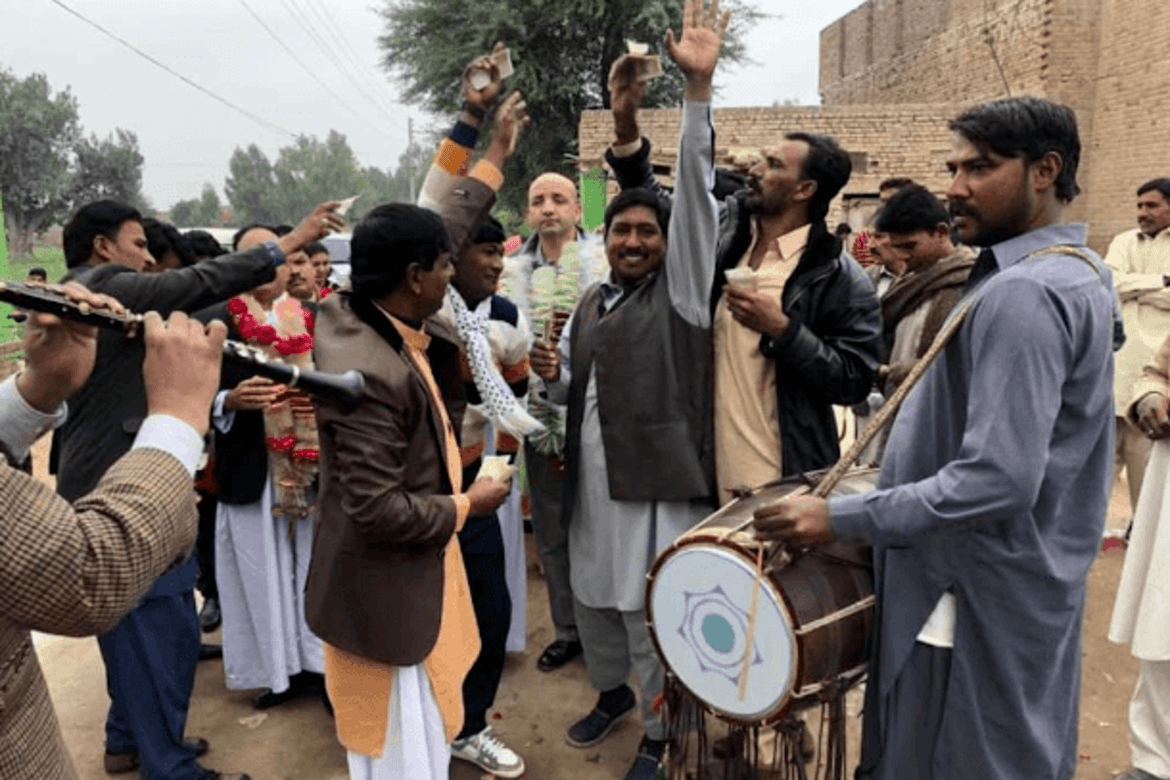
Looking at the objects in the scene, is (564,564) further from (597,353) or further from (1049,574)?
(1049,574)

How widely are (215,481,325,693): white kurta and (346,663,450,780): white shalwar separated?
144 centimetres

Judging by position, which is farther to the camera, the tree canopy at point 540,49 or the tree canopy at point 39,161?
the tree canopy at point 39,161

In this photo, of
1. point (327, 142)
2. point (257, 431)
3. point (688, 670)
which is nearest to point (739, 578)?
point (688, 670)

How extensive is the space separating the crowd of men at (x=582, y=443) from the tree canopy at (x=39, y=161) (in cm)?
4083

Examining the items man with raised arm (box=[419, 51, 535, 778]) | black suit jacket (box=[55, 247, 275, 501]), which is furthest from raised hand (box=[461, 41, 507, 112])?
black suit jacket (box=[55, 247, 275, 501])

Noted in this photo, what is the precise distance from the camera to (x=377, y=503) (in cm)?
197

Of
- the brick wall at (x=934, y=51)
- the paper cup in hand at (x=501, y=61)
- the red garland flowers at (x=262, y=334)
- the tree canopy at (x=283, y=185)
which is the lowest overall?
the red garland flowers at (x=262, y=334)

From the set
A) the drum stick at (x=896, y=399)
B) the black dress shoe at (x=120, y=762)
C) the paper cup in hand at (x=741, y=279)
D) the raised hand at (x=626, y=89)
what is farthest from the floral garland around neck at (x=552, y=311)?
the black dress shoe at (x=120, y=762)

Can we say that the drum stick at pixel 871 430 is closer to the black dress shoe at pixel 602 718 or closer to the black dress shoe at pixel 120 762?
the black dress shoe at pixel 602 718

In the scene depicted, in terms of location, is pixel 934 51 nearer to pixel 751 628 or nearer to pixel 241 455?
pixel 241 455

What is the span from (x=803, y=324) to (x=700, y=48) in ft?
2.99

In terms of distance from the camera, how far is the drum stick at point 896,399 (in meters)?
1.79

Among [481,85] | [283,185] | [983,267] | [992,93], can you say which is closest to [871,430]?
[983,267]

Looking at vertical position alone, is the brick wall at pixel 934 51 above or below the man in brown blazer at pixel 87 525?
above
